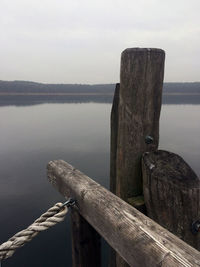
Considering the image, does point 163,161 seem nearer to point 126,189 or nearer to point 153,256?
point 126,189

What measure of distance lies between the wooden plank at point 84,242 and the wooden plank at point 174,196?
55 cm

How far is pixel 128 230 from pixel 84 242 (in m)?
0.82

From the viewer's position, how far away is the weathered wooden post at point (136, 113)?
1.48m

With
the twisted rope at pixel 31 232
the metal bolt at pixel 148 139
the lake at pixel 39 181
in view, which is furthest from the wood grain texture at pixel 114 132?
the lake at pixel 39 181

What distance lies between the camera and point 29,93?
133 metres

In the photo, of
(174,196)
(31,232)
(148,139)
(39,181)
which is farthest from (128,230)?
(39,181)

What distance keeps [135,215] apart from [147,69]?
1039 millimetres

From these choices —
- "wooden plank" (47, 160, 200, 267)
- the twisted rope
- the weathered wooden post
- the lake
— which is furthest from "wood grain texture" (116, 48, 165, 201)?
the lake

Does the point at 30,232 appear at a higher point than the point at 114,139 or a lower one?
lower

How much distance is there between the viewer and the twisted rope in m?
1.15

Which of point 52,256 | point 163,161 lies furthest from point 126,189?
point 52,256

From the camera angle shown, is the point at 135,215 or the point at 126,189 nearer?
the point at 135,215

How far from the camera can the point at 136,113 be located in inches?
60.9

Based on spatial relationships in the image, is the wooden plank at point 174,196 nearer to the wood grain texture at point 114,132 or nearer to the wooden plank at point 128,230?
the wooden plank at point 128,230
